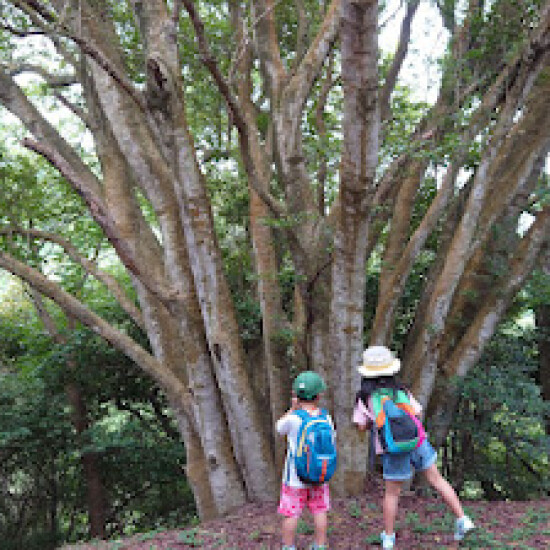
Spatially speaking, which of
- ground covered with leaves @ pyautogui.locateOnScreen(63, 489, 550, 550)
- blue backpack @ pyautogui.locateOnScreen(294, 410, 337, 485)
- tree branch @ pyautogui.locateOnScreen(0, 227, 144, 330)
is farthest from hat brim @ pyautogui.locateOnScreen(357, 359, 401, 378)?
tree branch @ pyautogui.locateOnScreen(0, 227, 144, 330)

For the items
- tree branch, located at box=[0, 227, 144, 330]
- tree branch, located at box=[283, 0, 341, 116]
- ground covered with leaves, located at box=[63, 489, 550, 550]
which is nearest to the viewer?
ground covered with leaves, located at box=[63, 489, 550, 550]

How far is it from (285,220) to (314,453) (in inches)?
79.1

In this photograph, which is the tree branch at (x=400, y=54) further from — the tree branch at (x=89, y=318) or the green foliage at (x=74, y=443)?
the green foliage at (x=74, y=443)

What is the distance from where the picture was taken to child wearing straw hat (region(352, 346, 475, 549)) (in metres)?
3.37

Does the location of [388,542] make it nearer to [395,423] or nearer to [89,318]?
[395,423]

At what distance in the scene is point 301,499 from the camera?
3.34 metres

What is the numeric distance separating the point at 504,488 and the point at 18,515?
30.1ft

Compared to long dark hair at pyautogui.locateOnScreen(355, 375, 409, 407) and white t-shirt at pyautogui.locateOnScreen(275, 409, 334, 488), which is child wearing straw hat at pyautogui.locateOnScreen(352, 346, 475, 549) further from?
white t-shirt at pyautogui.locateOnScreen(275, 409, 334, 488)

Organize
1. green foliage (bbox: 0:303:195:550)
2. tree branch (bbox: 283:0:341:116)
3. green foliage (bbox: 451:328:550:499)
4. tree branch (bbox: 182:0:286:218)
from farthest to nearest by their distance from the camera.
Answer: green foliage (bbox: 0:303:195:550) → green foliage (bbox: 451:328:550:499) → tree branch (bbox: 283:0:341:116) → tree branch (bbox: 182:0:286:218)

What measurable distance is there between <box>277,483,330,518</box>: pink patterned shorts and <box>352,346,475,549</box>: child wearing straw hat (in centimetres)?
44

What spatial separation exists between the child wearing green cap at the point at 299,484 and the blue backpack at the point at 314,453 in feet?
0.15

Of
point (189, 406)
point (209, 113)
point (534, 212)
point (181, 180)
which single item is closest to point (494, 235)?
point (534, 212)

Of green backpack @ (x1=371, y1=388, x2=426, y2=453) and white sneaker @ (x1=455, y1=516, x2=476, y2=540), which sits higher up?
green backpack @ (x1=371, y1=388, x2=426, y2=453)

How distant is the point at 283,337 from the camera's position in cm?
543
